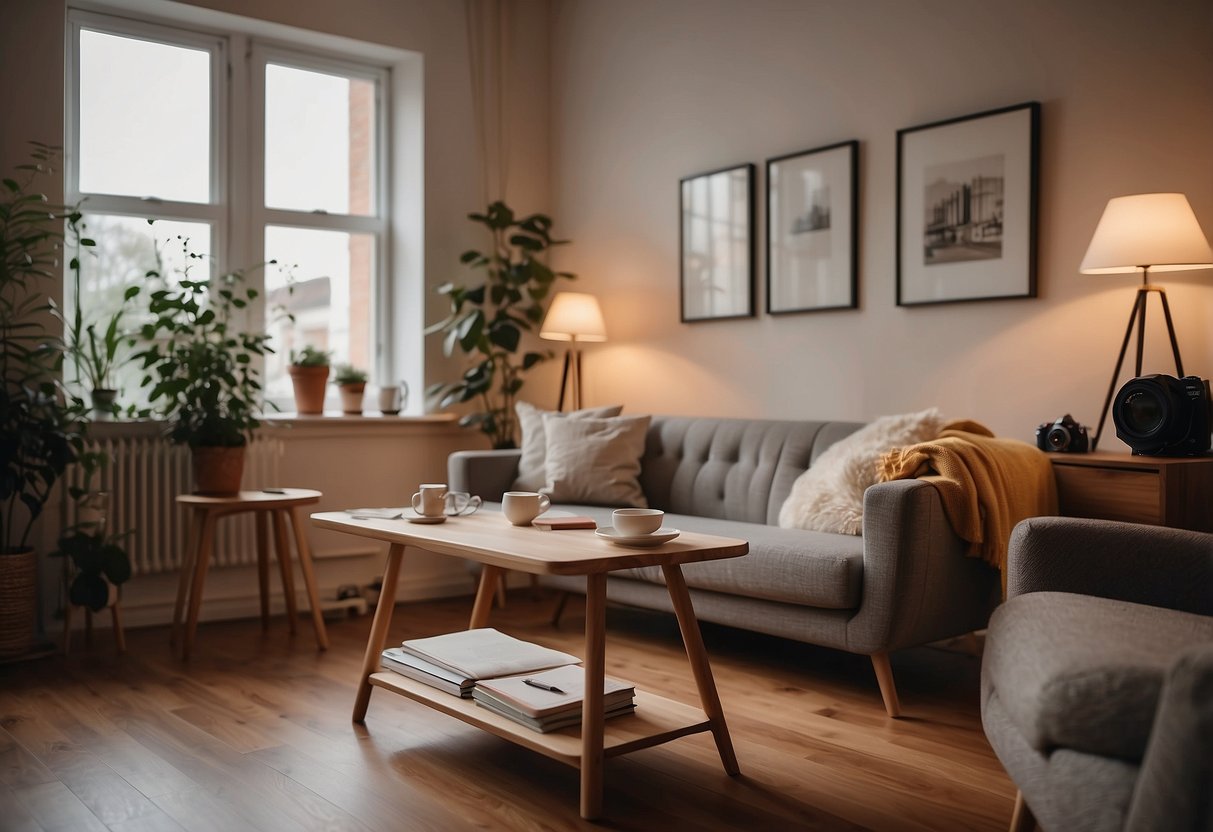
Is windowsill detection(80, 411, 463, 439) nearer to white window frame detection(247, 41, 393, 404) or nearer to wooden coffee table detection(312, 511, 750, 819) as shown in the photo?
white window frame detection(247, 41, 393, 404)

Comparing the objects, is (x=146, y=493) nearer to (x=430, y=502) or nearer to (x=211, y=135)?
(x=211, y=135)

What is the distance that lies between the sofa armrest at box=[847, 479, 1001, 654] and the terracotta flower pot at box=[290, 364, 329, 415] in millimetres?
2557

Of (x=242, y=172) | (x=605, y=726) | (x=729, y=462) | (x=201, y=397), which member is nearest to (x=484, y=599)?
(x=605, y=726)

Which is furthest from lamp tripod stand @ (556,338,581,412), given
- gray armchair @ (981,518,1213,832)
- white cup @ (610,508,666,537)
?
gray armchair @ (981,518,1213,832)

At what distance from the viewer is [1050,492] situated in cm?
288

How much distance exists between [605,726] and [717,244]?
8.20 feet

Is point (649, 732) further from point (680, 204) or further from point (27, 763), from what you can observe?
point (680, 204)

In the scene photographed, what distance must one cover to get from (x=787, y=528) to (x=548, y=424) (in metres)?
1.19

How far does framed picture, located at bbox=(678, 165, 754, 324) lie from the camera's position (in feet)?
Answer: 13.5

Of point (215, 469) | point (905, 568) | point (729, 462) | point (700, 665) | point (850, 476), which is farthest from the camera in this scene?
point (729, 462)

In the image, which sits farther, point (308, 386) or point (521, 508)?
point (308, 386)

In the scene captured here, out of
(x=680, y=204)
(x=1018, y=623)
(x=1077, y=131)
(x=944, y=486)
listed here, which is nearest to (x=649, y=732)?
(x=1018, y=623)

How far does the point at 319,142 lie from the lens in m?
4.66

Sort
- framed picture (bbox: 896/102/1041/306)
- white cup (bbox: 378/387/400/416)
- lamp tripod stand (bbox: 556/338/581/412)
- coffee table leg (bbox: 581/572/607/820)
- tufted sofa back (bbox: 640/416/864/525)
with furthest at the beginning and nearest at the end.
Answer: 1. lamp tripod stand (bbox: 556/338/581/412)
2. white cup (bbox: 378/387/400/416)
3. tufted sofa back (bbox: 640/416/864/525)
4. framed picture (bbox: 896/102/1041/306)
5. coffee table leg (bbox: 581/572/607/820)
